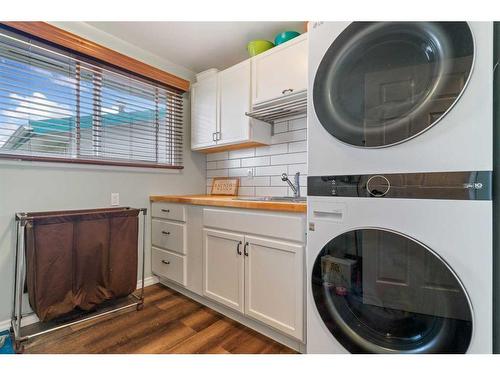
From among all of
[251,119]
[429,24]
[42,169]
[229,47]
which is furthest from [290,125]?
[42,169]

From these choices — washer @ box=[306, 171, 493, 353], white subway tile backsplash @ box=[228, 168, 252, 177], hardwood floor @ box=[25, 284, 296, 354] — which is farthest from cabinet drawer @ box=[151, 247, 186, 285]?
washer @ box=[306, 171, 493, 353]

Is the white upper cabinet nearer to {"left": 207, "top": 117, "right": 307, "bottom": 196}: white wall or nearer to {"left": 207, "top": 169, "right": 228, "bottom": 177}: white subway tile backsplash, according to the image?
{"left": 207, "top": 117, "right": 307, "bottom": 196}: white wall

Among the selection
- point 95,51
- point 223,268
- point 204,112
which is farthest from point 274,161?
point 95,51

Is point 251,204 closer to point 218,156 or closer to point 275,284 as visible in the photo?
point 275,284

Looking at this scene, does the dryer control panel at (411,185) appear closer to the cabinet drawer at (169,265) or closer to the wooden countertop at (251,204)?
the wooden countertop at (251,204)

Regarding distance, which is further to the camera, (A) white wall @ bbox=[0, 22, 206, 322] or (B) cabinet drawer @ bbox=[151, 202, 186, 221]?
(B) cabinet drawer @ bbox=[151, 202, 186, 221]

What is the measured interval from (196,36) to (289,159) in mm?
1301

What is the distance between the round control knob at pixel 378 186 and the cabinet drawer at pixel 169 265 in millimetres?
1591

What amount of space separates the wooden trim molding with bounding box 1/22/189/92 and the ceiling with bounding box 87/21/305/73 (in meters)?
0.18

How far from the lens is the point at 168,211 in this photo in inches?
84.0

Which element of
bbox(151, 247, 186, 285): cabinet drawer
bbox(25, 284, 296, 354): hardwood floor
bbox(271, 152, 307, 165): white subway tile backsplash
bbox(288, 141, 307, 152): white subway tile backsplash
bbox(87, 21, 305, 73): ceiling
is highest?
bbox(87, 21, 305, 73): ceiling

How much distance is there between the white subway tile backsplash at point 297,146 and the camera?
6.46 ft

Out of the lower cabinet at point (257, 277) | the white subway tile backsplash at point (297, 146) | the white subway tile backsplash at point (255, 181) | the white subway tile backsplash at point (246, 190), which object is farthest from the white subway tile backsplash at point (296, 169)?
the lower cabinet at point (257, 277)

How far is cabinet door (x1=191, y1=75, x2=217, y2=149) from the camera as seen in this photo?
7.49ft
